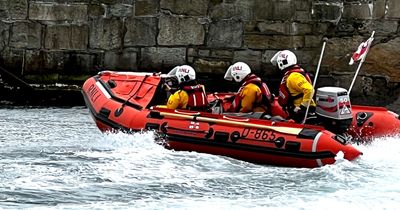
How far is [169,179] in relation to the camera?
8.46 m

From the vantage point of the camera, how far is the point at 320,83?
14.4 meters

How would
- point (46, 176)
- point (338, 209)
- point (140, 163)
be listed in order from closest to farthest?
point (338, 209), point (46, 176), point (140, 163)

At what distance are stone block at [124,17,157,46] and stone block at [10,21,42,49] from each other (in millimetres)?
1539

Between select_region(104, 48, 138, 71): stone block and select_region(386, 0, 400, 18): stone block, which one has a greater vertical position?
select_region(386, 0, 400, 18): stone block

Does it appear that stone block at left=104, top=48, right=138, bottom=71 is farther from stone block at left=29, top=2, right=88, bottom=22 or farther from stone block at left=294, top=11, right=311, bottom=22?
stone block at left=294, top=11, right=311, bottom=22

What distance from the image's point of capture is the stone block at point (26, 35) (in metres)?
14.5

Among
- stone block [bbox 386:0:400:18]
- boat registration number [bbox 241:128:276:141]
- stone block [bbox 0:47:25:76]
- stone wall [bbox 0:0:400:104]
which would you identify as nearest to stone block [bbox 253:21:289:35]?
stone wall [bbox 0:0:400:104]

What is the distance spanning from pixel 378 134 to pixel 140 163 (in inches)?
111

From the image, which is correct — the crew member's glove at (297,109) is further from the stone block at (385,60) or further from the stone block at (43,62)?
the stone block at (43,62)

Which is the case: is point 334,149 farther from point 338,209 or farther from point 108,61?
point 108,61

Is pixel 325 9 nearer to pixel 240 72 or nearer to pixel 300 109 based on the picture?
pixel 240 72

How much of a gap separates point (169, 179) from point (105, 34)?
6.50 meters

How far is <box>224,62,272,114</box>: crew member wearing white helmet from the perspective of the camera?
9961 millimetres

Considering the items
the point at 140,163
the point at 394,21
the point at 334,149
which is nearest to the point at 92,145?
the point at 140,163
